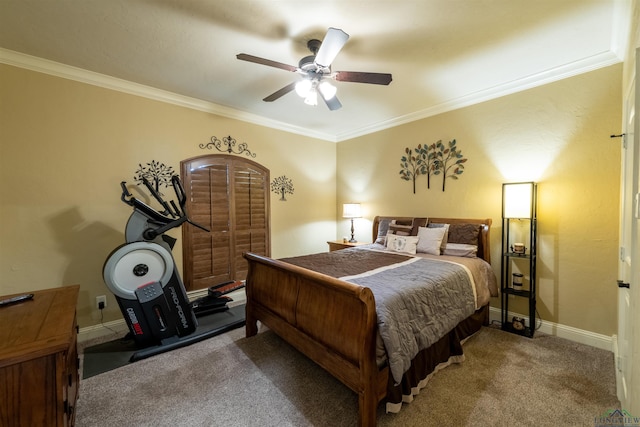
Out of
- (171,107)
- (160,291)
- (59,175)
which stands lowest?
(160,291)

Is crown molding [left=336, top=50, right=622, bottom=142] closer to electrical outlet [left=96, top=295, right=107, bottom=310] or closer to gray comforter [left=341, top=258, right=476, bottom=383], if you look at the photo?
gray comforter [left=341, top=258, right=476, bottom=383]

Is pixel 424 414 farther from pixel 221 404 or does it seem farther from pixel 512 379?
pixel 221 404

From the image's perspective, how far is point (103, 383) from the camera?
6.52 feet

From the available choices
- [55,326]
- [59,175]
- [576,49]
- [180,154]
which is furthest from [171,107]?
[576,49]

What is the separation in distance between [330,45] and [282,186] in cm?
279

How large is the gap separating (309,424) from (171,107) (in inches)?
142

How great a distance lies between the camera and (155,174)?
123 inches

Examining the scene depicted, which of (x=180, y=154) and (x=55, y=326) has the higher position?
(x=180, y=154)

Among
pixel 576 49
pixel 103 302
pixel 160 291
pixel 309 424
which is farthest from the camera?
pixel 103 302

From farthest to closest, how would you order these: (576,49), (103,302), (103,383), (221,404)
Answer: (103,302)
(576,49)
(103,383)
(221,404)

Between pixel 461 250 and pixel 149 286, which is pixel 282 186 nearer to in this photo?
pixel 149 286

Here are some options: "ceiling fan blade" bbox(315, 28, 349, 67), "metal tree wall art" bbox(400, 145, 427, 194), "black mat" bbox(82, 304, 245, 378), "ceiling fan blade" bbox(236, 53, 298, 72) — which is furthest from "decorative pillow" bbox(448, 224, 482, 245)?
"black mat" bbox(82, 304, 245, 378)

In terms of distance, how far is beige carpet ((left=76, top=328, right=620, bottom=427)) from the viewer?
164 cm

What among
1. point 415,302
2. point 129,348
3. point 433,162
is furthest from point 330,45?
point 129,348
